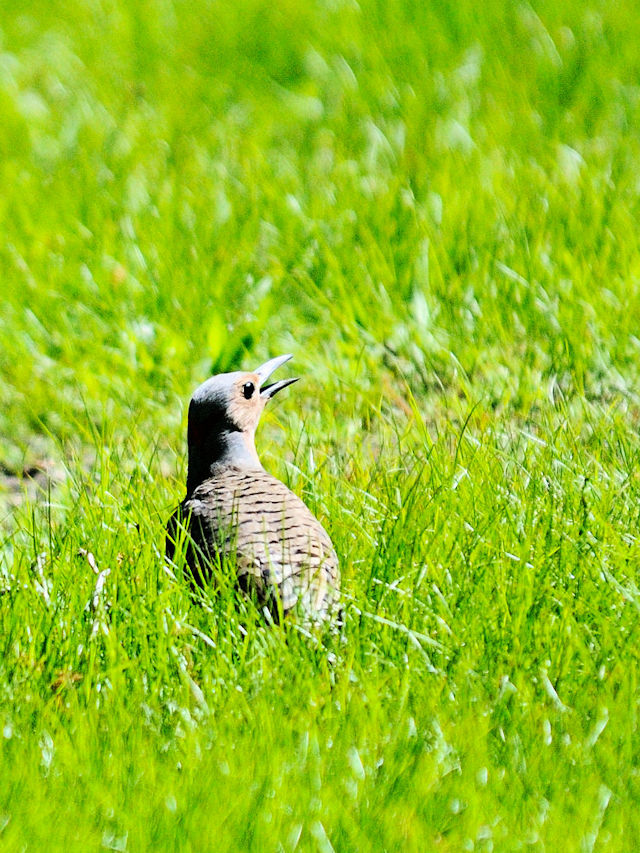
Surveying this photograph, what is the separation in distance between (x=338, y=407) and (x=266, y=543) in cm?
172

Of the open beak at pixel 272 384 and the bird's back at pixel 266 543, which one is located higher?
the bird's back at pixel 266 543

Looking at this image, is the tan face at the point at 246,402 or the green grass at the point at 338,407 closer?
the green grass at the point at 338,407

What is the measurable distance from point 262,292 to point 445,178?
1270mm

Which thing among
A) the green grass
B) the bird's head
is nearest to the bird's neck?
the bird's head

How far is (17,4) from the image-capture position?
991 centimetres

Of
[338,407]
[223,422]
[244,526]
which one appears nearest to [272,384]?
[223,422]

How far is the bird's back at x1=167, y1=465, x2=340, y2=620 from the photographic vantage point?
3.58m

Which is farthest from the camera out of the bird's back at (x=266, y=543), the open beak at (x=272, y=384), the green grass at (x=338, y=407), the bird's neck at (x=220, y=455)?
the open beak at (x=272, y=384)

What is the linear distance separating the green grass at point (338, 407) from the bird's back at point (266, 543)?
0.31 ft

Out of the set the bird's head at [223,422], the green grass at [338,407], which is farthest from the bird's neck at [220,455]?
the green grass at [338,407]

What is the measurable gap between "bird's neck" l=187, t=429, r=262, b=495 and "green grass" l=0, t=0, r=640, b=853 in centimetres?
17

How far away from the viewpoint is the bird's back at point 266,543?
3.58m

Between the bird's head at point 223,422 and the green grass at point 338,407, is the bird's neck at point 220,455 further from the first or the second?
the green grass at point 338,407

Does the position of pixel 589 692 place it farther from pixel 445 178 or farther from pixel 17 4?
pixel 17 4
